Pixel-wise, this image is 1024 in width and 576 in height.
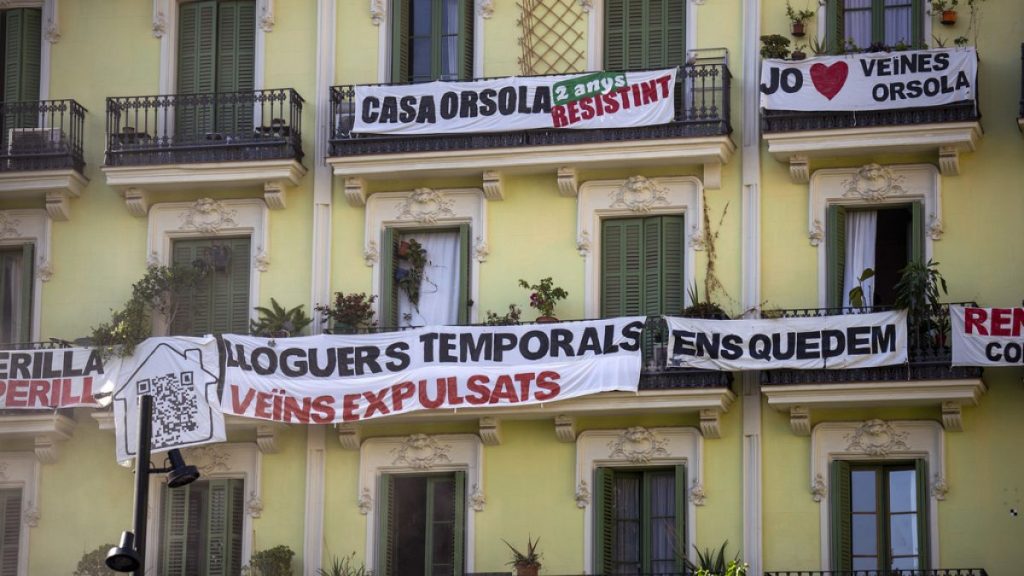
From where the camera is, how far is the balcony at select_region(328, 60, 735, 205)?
33.8 metres

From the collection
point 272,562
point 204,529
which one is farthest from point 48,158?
point 272,562

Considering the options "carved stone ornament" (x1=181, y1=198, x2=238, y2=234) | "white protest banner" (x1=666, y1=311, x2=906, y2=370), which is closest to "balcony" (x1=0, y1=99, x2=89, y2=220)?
"carved stone ornament" (x1=181, y1=198, x2=238, y2=234)

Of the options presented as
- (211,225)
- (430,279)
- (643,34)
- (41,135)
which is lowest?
(430,279)

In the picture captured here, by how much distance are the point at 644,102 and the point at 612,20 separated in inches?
84.6

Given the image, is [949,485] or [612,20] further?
[612,20]

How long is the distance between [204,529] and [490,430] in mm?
4828

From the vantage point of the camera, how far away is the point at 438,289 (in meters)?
35.2

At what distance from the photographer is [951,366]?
3203cm

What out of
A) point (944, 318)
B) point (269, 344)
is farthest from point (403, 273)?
point (944, 318)

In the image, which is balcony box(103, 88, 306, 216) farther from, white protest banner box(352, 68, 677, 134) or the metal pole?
the metal pole

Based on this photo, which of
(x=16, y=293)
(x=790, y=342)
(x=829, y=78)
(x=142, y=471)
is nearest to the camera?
(x=142, y=471)

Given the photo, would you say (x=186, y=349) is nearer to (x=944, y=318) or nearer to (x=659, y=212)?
(x=659, y=212)

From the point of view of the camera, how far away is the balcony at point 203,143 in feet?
115

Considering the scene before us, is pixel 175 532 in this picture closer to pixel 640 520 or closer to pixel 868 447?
pixel 640 520
